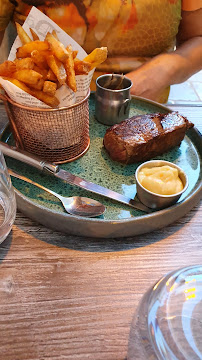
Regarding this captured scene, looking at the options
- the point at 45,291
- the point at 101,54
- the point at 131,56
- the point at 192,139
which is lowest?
the point at 45,291

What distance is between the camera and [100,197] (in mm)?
1063

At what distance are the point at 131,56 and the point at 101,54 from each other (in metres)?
0.97

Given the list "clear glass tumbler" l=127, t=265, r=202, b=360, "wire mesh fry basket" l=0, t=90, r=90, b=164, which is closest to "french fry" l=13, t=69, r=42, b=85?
"wire mesh fry basket" l=0, t=90, r=90, b=164

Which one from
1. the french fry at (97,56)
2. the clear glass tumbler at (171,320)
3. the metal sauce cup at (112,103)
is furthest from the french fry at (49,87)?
the clear glass tumbler at (171,320)

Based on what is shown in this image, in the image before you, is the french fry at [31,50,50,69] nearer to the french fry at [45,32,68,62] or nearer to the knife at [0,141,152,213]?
the french fry at [45,32,68,62]

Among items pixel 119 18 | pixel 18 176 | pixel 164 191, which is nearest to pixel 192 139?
pixel 164 191

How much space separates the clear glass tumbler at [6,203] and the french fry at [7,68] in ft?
1.19

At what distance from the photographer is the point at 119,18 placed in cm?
178

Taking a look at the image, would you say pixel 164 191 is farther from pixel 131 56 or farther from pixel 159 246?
pixel 131 56

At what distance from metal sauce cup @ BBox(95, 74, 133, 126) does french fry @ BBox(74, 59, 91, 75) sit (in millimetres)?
270

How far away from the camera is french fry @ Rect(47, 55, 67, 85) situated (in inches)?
39.7

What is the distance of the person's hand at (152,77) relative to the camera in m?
1.89

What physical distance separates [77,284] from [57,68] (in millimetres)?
707

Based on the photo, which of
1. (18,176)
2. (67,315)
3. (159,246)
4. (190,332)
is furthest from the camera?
(18,176)
